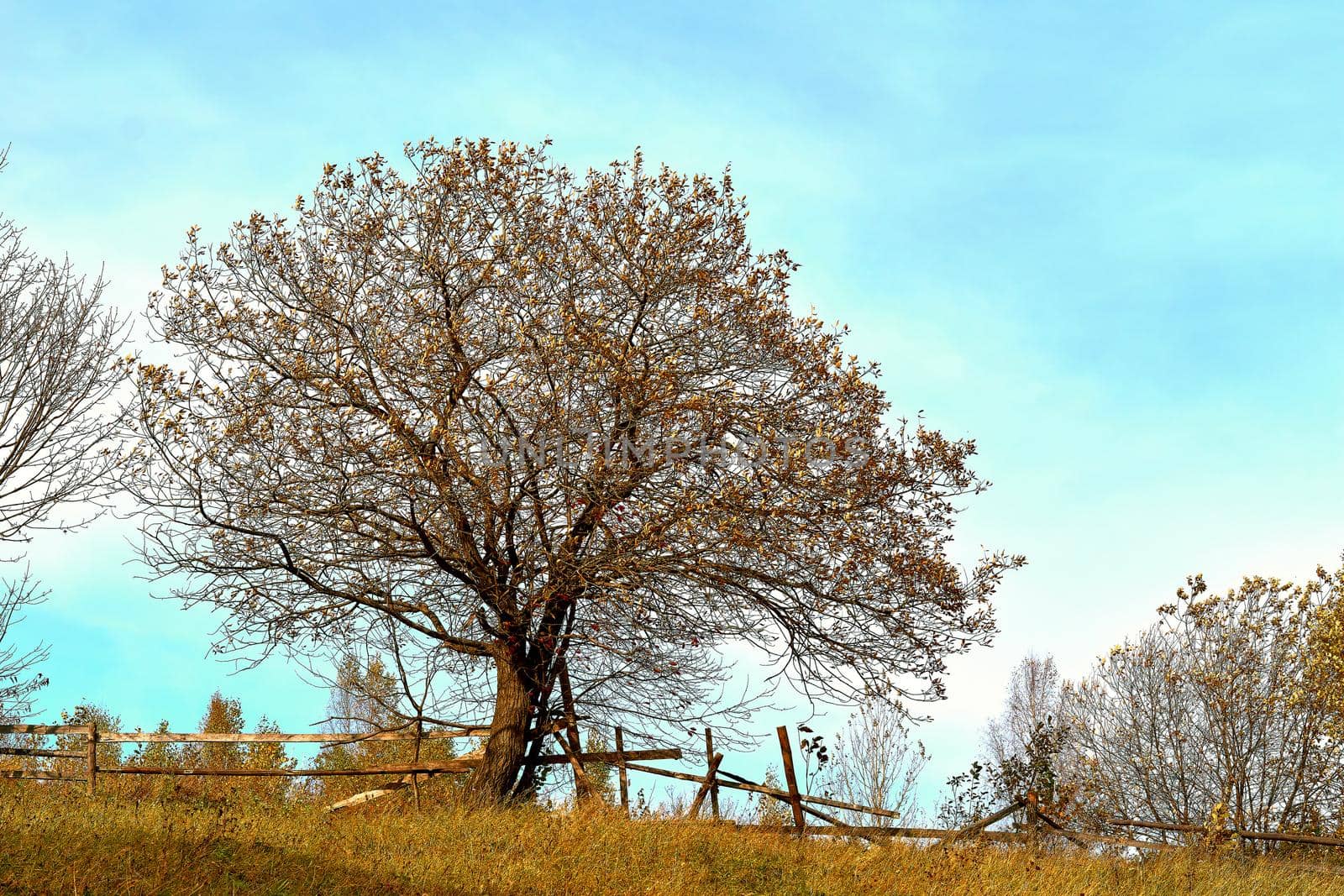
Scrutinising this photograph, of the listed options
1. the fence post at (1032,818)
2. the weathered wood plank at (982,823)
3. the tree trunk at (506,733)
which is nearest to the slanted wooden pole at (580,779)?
the tree trunk at (506,733)

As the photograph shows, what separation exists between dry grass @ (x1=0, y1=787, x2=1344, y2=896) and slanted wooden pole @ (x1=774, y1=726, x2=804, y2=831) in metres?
1.10

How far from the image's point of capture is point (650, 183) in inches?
541

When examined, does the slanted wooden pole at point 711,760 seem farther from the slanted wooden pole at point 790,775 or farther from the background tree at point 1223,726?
the background tree at point 1223,726

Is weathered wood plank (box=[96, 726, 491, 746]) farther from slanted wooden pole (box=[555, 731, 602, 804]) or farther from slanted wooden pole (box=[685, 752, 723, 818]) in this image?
slanted wooden pole (box=[685, 752, 723, 818])

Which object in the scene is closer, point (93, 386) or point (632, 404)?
point (632, 404)

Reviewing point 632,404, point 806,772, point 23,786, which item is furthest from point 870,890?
point 23,786

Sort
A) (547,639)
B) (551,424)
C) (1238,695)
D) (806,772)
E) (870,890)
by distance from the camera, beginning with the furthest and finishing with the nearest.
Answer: (1238,695)
(806,772)
(547,639)
(551,424)
(870,890)

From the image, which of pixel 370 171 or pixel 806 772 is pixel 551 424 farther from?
pixel 806 772

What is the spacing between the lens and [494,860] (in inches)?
403

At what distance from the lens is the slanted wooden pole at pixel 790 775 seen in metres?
14.2

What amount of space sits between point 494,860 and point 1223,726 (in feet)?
46.6

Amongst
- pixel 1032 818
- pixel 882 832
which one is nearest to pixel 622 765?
pixel 882 832

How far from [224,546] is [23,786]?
415 cm

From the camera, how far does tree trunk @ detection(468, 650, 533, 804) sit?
1414 centimetres
